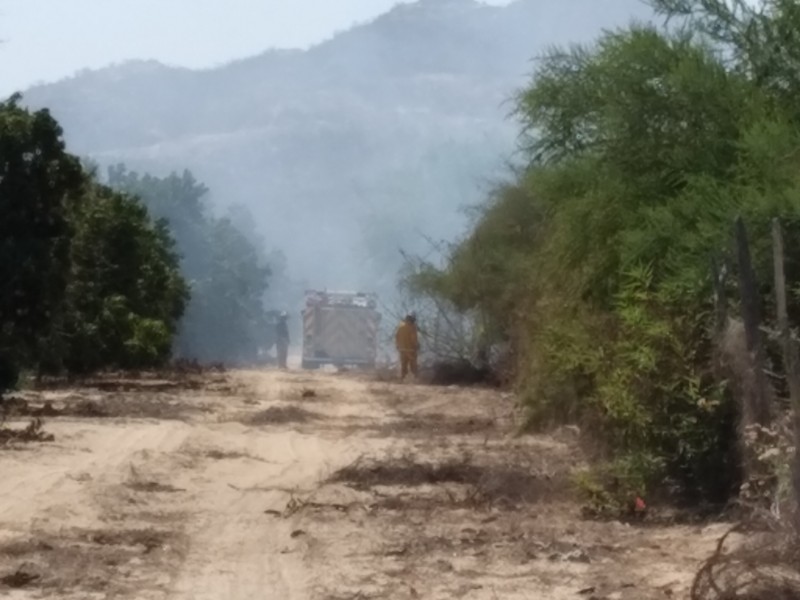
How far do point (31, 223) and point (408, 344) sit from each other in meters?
18.0

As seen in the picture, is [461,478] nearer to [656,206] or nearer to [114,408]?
[656,206]

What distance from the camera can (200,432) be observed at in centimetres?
2483

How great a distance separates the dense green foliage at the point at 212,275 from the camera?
104 m

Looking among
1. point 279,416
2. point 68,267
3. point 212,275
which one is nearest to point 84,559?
point 279,416

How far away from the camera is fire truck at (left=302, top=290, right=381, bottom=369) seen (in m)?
79.1

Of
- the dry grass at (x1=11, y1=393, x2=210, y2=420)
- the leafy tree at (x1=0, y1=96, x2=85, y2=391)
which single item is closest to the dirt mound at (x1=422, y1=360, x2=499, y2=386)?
the dry grass at (x1=11, y1=393, x2=210, y2=420)

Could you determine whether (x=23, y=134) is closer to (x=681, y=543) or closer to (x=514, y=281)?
(x=514, y=281)

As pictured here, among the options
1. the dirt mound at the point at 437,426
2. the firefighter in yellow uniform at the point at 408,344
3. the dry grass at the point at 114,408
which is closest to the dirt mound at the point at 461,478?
the dirt mound at the point at 437,426

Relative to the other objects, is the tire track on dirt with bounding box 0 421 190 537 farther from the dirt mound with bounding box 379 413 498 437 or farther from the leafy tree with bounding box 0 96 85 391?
the leafy tree with bounding box 0 96 85 391

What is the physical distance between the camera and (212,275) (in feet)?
364

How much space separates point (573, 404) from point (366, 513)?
11.3ft

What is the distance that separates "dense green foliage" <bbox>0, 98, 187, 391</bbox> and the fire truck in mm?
24797

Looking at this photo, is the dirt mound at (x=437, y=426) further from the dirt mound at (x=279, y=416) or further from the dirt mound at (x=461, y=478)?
the dirt mound at (x=461, y=478)

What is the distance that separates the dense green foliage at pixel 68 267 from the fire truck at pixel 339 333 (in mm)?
24797
